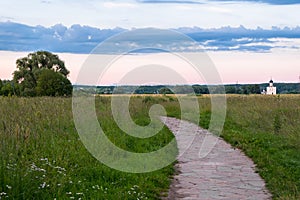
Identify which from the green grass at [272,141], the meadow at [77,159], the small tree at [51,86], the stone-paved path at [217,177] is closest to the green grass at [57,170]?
the meadow at [77,159]

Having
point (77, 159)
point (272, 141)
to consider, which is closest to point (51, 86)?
point (272, 141)

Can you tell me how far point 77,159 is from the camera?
29.6 feet

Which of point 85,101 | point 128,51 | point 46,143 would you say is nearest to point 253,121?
point 85,101

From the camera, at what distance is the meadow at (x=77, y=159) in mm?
6875

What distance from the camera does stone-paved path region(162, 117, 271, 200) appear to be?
7.98 metres

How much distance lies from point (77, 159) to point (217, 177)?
8.93 feet

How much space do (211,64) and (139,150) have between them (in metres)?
2.87

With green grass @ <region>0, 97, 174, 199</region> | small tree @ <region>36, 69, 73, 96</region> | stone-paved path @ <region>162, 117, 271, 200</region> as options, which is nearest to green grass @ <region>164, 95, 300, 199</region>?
stone-paved path @ <region>162, 117, 271, 200</region>

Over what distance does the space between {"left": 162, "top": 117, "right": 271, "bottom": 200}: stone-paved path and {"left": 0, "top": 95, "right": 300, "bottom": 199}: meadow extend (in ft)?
0.76

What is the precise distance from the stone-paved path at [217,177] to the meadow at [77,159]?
231 mm

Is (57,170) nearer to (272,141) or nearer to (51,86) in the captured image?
(272,141)

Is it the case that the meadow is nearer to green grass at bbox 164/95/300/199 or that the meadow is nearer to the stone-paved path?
green grass at bbox 164/95/300/199

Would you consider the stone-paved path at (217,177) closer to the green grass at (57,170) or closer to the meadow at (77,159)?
the meadow at (77,159)

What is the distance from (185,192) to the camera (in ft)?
26.6
